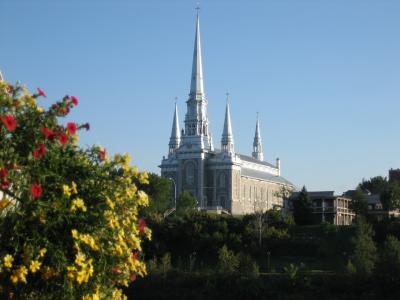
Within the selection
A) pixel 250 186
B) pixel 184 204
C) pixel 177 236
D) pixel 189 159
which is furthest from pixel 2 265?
pixel 250 186

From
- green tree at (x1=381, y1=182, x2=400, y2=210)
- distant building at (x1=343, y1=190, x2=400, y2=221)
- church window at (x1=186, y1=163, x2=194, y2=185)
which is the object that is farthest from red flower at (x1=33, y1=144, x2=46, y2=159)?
church window at (x1=186, y1=163, x2=194, y2=185)

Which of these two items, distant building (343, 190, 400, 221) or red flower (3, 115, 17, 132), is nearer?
red flower (3, 115, 17, 132)

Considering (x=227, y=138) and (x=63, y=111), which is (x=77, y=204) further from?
(x=227, y=138)

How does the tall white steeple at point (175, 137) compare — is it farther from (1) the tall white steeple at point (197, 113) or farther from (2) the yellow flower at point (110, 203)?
(2) the yellow flower at point (110, 203)

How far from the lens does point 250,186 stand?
358ft

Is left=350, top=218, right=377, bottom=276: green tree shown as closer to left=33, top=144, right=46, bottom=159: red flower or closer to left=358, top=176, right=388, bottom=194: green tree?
left=33, top=144, right=46, bottom=159: red flower

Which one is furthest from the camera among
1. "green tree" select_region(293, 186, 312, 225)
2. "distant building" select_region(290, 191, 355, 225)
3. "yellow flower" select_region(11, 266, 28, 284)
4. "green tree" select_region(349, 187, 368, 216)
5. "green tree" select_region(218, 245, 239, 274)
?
"distant building" select_region(290, 191, 355, 225)

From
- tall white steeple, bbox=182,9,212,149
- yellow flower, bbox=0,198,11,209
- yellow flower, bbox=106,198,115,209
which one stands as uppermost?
tall white steeple, bbox=182,9,212,149

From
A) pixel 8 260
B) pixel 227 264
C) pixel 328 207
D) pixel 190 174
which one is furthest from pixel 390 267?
pixel 190 174

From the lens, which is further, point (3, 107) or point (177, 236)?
point (177, 236)

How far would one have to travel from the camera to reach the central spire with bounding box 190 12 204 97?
340ft

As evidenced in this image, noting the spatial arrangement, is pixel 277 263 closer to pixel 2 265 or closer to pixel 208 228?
pixel 208 228

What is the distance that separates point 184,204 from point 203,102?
2614 cm

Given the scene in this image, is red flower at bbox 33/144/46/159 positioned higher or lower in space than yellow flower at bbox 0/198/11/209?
higher
